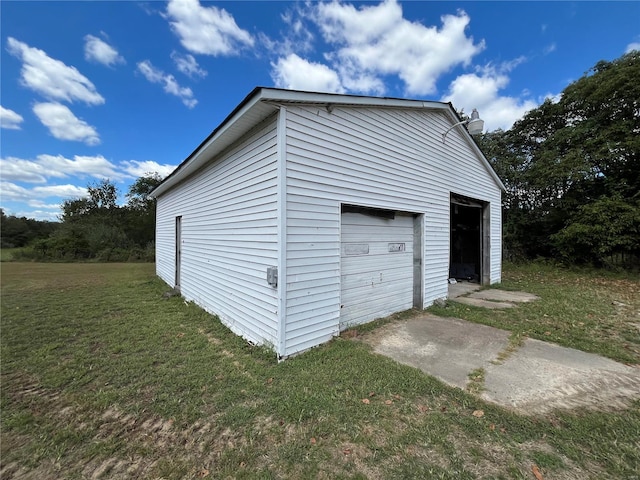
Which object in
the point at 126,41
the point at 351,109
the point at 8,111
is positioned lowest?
the point at 351,109

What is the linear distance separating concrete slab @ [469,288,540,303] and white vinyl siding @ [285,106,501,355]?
1485mm

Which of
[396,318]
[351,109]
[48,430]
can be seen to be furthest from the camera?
[396,318]

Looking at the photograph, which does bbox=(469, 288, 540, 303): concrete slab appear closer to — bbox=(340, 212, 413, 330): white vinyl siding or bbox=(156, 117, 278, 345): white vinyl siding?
bbox=(340, 212, 413, 330): white vinyl siding

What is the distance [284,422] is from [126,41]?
31.6 feet

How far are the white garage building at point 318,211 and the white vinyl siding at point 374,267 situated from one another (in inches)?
1.1

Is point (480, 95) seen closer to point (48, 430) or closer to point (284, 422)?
point (284, 422)

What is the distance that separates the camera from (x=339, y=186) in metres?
4.15

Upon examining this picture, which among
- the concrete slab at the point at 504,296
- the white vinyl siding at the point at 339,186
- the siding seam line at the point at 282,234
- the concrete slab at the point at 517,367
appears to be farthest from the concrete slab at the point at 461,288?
the siding seam line at the point at 282,234

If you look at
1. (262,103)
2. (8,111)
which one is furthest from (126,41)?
(262,103)

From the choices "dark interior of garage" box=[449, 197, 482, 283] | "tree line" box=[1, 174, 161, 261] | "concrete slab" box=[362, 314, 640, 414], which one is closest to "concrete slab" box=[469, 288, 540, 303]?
"dark interior of garage" box=[449, 197, 482, 283]

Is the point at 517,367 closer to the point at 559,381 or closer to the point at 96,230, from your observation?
the point at 559,381

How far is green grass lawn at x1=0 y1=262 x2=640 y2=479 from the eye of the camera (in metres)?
1.86

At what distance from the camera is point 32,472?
6.00 feet

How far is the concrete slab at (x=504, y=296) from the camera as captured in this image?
6.77 m
